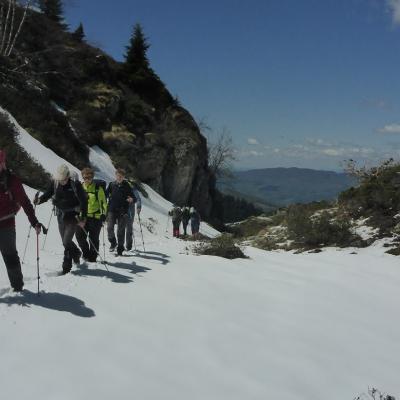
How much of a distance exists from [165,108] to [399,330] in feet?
117

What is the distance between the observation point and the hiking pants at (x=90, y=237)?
25.6ft

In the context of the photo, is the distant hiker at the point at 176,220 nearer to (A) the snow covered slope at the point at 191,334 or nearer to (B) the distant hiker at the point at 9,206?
(A) the snow covered slope at the point at 191,334

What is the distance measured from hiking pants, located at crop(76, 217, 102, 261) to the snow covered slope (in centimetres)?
31

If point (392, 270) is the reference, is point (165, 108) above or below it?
above

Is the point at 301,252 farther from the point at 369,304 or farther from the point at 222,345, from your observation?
the point at 222,345

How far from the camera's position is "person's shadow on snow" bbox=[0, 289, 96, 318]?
17.5ft

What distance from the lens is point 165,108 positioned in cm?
3956

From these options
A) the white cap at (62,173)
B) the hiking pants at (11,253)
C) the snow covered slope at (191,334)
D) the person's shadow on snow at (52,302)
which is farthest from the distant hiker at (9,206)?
the white cap at (62,173)

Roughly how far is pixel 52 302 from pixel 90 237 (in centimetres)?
248

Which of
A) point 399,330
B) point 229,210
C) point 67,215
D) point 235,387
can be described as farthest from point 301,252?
point 229,210

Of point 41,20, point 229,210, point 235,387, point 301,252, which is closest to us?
point 235,387

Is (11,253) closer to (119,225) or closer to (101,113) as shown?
(119,225)

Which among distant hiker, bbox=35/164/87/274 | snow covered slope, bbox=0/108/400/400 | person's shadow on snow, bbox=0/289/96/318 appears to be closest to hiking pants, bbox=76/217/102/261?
snow covered slope, bbox=0/108/400/400

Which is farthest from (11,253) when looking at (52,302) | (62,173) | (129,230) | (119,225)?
(129,230)
